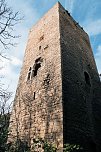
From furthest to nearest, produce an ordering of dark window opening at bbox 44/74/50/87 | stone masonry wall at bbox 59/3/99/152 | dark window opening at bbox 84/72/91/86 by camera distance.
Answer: dark window opening at bbox 84/72/91/86
dark window opening at bbox 44/74/50/87
stone masonry wall at bbox 59/3/99/152

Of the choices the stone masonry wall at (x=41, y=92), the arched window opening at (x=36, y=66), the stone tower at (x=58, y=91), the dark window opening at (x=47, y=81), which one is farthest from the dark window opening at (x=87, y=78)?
the arched window opening at (x=36, y=66)

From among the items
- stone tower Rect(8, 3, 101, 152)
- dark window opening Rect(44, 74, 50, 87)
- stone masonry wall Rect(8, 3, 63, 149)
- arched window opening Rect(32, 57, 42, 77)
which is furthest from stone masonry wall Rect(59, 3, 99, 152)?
arched window opening Rect(32, 57, 42, 77)

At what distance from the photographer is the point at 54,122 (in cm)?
661

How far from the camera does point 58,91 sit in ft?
23.8

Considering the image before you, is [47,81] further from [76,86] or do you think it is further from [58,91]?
[76,86]

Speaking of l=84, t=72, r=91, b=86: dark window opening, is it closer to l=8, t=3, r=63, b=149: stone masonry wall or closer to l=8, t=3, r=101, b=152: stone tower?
l=8, t=3, r=101, b=152: stone tower

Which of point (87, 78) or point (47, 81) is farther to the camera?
point (87, 78)

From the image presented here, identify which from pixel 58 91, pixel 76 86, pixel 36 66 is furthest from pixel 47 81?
pixel 36 66

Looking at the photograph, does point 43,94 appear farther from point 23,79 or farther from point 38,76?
point 23,79

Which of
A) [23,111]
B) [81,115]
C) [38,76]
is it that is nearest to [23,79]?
[38,76]

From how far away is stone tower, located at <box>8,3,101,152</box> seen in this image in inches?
265

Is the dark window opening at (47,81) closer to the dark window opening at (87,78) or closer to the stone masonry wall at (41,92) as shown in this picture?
the stone masonry wall at (41,92)

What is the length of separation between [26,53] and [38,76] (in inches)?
124

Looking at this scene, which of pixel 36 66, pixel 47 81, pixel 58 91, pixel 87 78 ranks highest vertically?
pixel 36 66
